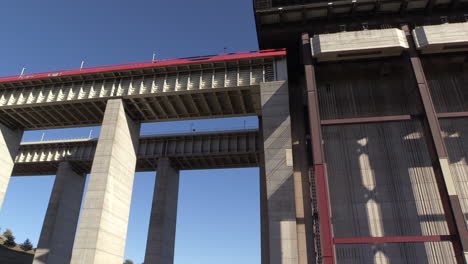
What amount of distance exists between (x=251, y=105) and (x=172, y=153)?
15226mm

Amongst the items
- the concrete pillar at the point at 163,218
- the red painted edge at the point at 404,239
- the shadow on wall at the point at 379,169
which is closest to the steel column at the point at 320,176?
the red painted edge at the point at 404,239

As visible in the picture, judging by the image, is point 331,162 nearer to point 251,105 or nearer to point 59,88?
point 251,105

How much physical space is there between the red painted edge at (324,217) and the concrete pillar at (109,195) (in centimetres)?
1472

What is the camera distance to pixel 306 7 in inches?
1000

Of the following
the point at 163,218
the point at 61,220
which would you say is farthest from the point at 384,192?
the point at 61,220

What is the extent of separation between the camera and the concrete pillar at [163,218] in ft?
114

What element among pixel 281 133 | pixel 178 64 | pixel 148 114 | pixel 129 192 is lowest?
pixel 129 192

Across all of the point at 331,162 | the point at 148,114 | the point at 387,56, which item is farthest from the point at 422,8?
the point at 148,114

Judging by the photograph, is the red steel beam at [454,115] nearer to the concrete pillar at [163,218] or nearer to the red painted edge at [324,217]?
the red painted edge at [324,217]

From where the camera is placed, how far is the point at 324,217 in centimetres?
Result: 1897

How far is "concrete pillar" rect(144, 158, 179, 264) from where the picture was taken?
34.8m

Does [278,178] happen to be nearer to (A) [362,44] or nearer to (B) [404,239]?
(B) [404,239]

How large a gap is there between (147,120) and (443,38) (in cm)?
2471

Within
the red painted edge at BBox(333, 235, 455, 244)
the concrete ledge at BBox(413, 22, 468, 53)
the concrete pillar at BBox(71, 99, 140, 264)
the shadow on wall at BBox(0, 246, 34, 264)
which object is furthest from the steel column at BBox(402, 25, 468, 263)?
the shadow on wall at BBox(0, 246, 34, 264)
